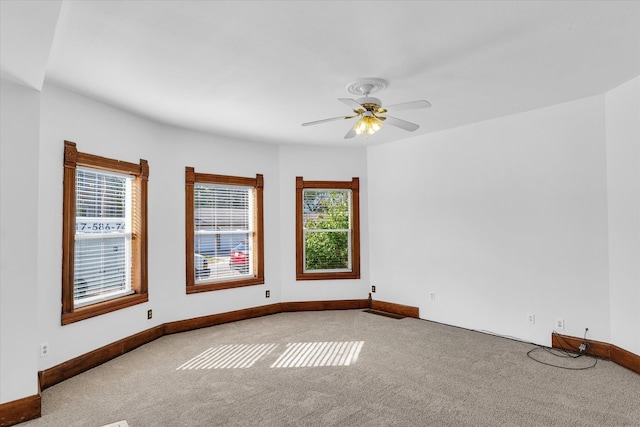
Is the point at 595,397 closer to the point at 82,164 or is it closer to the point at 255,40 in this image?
the point at 255,40

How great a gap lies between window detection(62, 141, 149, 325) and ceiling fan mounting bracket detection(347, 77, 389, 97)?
8.43 feet

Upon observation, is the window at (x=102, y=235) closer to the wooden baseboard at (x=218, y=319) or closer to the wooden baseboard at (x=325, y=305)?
the wooden baseboard at (x=218, y=319)

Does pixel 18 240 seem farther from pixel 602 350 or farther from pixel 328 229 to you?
pixel 602 350

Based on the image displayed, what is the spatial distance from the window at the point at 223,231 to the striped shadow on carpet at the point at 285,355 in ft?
4.01

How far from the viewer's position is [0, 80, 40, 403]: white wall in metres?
2.63

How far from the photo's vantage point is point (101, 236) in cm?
387

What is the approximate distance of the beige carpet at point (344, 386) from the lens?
8.77 feet

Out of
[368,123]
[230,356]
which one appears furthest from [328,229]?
[368,123]

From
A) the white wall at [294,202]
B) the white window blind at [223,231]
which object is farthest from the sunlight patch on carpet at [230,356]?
the white wall at [294,202]

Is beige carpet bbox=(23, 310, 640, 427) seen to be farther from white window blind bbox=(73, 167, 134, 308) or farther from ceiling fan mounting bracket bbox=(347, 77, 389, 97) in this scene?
ceiling fan mounting bracket bbox=(347, 77, 389, 97)

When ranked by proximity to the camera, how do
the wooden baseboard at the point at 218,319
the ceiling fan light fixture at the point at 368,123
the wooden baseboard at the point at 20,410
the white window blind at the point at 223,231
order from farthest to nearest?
the white window blind at the point at 223,231
the wooden baseboard at the point at 218,319
the ceiling fan light fixture at the point at 368,123
the wooden baseboard at the point at 20,410

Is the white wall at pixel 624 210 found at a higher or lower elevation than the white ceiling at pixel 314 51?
lower

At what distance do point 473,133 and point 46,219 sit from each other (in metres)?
4.68

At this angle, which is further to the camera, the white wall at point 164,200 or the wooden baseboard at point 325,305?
the wooden baseboard at point 325,305
